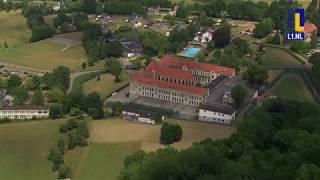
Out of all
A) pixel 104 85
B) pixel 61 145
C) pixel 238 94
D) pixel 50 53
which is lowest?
pixel 61 145

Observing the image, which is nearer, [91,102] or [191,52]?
[91,102]

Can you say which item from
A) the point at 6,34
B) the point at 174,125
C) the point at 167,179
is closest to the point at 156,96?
the point at 174,125

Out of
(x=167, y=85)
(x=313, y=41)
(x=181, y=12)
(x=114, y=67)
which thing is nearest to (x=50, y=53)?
(x=114, y=67)

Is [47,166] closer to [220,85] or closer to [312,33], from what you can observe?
[220,85]

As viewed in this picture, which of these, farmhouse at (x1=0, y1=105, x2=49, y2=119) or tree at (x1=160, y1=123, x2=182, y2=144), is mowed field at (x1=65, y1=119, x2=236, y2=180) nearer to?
tree at (x1=160, y1=123, x2=182, y2=144)

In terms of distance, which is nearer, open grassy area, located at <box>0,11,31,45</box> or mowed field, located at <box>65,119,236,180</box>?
mowed field, located at <box>65,119,236,180</box>

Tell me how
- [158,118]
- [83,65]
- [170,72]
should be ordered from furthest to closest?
[83,65]
[170,72]
[158,118]

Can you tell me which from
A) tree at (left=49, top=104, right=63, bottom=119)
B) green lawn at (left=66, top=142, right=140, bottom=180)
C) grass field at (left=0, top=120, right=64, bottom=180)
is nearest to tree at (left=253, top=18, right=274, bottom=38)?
tree at (left=49, top=104, right=63, bottom=119)

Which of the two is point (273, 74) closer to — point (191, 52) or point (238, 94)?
point (238, 94)
